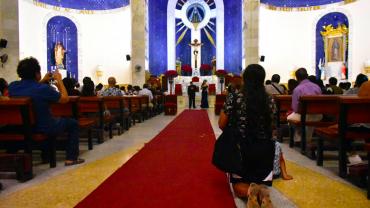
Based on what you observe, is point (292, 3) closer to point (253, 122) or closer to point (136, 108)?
point (136, 108)

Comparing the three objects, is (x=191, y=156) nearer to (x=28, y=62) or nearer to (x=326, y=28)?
(x=28, y=62)

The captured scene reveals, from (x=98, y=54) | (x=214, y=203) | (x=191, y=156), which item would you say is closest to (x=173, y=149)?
(x=191, y=156)

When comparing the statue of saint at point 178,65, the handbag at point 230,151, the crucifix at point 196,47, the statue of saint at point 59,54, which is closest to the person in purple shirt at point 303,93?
the handbag at point 230,151

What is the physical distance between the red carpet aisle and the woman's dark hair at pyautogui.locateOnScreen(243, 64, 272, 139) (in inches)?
27.0

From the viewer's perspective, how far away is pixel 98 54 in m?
20.8

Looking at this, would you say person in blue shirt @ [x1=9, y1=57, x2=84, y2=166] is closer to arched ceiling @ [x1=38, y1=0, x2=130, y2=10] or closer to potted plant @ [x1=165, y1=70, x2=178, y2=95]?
arched ceiling @ [x1=38, y1=0, x2=130, y2=10]

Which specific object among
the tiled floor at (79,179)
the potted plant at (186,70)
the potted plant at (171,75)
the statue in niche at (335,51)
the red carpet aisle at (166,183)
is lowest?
the tiled floor at (79,179)

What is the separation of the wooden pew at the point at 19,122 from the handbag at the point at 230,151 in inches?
90.5

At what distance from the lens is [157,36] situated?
952 inches

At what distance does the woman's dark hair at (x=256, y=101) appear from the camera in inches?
129

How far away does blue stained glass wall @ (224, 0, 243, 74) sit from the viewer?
894 inches

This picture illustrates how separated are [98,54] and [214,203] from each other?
18.5 metres

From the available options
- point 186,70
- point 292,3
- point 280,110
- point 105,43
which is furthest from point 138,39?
point 280,110

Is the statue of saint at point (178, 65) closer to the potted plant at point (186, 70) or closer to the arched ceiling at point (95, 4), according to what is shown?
the potted plant at point (186, 70)
